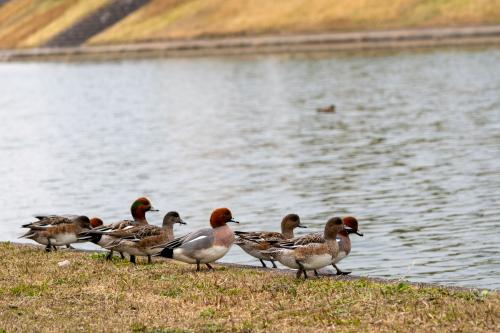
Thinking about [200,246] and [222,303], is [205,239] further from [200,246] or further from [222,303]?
[222,303]

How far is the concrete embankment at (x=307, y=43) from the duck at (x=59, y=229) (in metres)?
79.9

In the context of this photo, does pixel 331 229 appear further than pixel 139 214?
No

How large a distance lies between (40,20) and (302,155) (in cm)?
14219

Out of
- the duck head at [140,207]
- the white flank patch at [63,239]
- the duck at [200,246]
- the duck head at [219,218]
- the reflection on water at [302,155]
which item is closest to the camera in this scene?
the duck at [200,246]

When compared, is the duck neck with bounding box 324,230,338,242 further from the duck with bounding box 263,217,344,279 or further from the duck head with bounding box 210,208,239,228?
the duck head with bounding box 210,208,239,228

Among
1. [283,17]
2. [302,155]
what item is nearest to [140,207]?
[302,155]

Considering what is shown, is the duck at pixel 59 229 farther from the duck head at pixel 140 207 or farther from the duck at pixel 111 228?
the duck head at pixel 140 207

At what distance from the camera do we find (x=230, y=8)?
136m

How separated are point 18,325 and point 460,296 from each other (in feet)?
19.2

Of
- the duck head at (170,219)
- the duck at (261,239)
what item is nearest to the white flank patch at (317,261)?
the duck at (261,239)

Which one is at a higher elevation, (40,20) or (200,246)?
(40,20)

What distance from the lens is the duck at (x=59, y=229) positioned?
20.8 metres

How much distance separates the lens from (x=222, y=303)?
603 inches

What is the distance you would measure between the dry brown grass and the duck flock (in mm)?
85260
